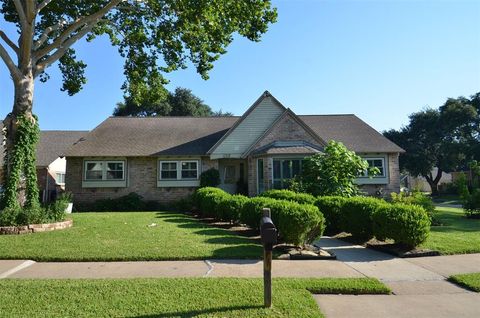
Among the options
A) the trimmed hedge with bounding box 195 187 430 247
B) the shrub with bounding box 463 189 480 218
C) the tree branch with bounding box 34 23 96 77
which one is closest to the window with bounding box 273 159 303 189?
the trimmed hedge with bounding box 195 187 430 247

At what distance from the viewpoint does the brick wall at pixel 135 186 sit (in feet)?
74.1

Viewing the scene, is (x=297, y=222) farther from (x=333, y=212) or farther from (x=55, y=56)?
(x=55, y=56)

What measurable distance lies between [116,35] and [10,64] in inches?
271

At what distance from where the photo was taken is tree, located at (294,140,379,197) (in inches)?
595

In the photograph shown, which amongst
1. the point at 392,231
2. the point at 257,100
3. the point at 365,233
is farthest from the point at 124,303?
the point at 257,100

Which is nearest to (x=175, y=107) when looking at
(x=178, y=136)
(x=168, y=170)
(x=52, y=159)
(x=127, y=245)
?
(x=52, y=159)

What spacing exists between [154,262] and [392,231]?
553 cm

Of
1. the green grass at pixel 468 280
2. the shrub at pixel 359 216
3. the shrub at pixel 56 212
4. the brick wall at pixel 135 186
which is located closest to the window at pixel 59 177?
the brick wall at pixel 135 186

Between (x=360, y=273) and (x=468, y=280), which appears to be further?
(x=360, y=273)

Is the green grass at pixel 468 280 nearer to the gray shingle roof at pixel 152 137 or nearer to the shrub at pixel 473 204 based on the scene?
the shrub at pixel 473 204

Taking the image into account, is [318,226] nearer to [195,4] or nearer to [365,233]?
[365,233]

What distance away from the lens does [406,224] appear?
856cm

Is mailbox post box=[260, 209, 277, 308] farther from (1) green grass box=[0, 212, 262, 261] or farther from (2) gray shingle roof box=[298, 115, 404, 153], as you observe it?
(2) gray shingle roof box=[298, 115, 404, 153]

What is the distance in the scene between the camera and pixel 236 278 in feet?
20.2
